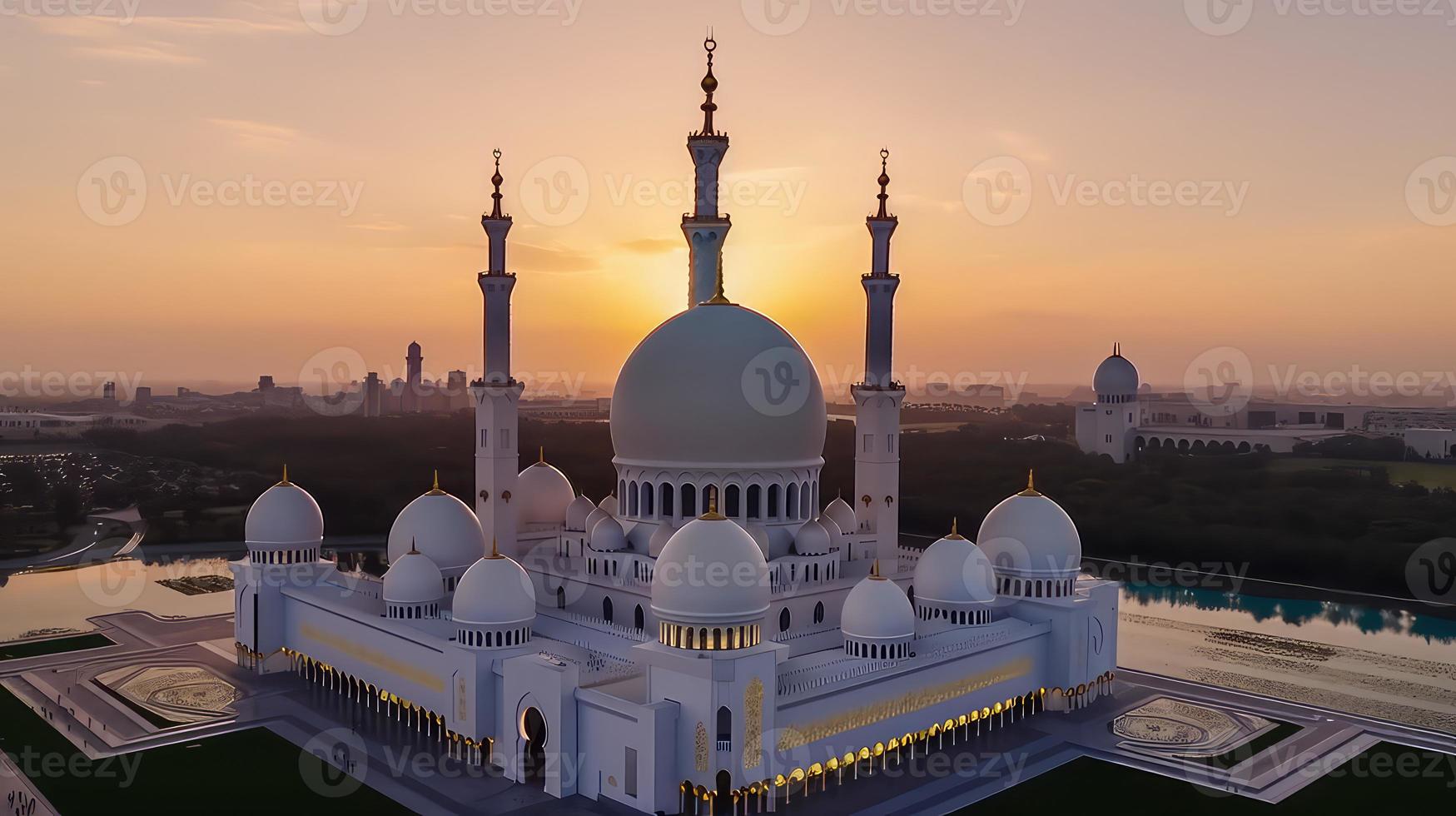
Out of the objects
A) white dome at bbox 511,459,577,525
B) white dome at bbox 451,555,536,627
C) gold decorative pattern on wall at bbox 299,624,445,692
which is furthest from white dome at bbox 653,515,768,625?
white dome at bbox 511,459,577,525

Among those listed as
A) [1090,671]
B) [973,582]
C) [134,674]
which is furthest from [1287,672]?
[134,674]

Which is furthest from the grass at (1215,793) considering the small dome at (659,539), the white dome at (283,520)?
the white dome at (283,520)

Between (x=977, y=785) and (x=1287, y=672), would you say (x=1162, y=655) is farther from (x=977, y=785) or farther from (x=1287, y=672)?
(x=977, y=785)

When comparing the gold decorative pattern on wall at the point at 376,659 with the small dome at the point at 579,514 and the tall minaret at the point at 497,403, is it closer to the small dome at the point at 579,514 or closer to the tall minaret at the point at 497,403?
the tall minaret at the point at 497,403

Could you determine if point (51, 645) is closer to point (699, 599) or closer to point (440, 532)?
point (440, 532)

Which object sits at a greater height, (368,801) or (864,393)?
Result: (864,393)

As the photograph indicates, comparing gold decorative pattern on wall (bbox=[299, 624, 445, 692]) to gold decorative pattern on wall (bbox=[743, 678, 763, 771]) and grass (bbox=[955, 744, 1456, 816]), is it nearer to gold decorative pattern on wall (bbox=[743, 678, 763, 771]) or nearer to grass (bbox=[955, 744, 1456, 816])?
gold decorative pattern on wall (bbox=[743, 678, 763, 771])
